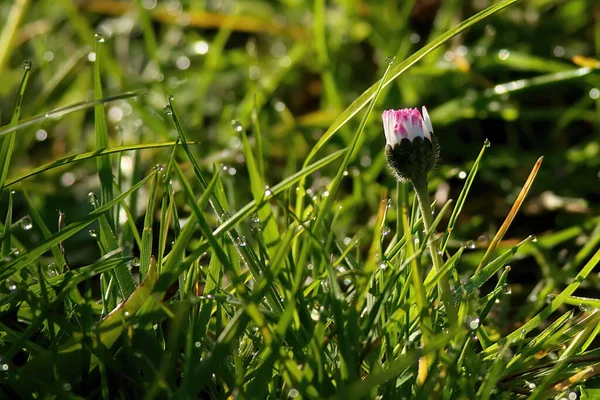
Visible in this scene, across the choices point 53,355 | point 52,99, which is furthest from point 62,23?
point 53,355

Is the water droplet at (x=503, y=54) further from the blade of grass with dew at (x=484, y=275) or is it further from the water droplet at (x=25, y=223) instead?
the water droplet at (x=25, y=223)

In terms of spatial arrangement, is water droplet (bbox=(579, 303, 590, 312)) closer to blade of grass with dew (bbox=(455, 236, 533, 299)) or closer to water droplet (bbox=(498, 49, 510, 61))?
blade of grass with dew (bbox=(455, 236, 533, 299))

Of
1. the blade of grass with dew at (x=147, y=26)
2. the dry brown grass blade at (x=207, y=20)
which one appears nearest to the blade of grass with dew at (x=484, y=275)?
the blade of grass with dew at (x=147, y=26)

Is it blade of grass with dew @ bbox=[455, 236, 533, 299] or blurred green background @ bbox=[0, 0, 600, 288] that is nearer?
blade of grass with dew @ bbox=[455, 236, 533, 299]

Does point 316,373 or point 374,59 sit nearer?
point 316,373

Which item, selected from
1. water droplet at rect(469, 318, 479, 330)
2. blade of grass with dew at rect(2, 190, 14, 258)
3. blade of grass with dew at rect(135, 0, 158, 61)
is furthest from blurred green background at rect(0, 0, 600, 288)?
water droplet at rect(469, 318, 479, 330)

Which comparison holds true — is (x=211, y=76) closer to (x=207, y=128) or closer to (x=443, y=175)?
(x=207, y=128)
